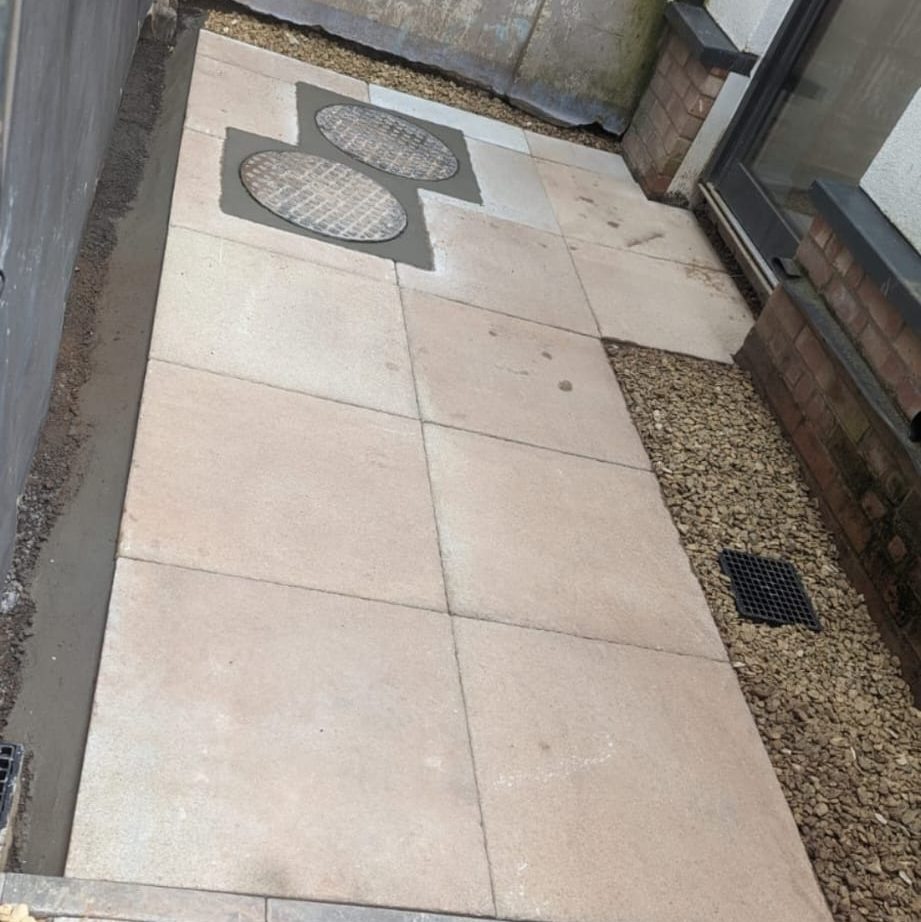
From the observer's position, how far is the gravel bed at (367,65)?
5930 mm

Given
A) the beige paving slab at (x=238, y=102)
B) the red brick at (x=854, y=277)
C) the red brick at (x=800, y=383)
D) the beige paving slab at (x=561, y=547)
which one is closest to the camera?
the beige paving slab at (x=561, y=547)

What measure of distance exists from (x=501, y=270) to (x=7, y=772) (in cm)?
332

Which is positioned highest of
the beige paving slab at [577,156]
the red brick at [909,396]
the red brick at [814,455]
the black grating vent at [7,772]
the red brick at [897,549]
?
the red brick at [909,396]

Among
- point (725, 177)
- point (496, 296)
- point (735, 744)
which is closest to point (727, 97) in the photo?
point (725, 177)

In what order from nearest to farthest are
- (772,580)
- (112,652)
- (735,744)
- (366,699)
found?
(112,652) → (366,699) → (735,744) → (772,580)

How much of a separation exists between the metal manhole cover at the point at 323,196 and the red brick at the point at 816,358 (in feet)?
6.53

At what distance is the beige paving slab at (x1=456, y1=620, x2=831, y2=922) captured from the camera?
2.36 meters

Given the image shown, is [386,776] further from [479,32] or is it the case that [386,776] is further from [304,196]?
[479,32]

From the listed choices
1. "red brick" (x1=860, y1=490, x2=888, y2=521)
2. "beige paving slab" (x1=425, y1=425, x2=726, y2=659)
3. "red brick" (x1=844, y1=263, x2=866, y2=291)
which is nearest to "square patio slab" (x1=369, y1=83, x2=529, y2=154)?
"red brick" (x1=844, y1=263, x2=866, y2=291)

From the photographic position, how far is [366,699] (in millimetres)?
2537

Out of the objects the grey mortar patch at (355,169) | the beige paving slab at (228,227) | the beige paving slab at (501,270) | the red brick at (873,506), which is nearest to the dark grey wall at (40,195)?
the beige paving slab at (228,227)

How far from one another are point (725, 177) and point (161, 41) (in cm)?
354

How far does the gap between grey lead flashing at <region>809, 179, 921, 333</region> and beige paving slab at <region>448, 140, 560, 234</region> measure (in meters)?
1.62

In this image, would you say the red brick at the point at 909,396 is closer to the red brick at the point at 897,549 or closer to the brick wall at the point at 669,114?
the red brick at the point at 897,549
